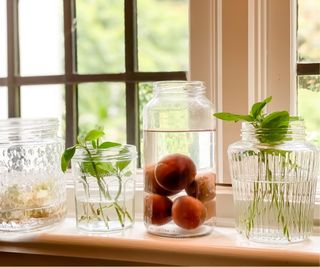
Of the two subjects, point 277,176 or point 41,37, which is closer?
point 277,176

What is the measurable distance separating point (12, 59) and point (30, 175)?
0.35 meters

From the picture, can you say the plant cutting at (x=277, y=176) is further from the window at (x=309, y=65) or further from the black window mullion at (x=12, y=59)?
the black window mullion at (x=12, y=59)

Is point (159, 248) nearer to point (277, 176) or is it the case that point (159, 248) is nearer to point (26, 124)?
point (277, 176)

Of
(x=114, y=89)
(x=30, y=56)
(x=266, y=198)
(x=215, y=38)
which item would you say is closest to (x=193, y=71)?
(x=215, y=38)

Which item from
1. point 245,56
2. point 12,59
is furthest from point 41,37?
point 245,56

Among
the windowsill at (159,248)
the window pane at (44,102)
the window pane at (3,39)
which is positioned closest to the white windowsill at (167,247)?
the windowsill at (159,248)

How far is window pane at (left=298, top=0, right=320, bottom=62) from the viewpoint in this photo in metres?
1.00

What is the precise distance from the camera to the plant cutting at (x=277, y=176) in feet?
2.76

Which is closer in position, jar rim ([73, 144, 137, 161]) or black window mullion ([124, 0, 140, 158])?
jar rim ([73, 144, 137, 161])

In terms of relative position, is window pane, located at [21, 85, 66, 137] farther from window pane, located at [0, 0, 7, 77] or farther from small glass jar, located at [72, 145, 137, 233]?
small glass jar, located at [72, 145, 137, 233]

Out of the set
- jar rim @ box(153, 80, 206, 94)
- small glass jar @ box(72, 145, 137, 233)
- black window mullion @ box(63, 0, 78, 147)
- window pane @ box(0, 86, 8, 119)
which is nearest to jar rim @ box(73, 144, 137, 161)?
small glass jar @ box(72, 145, 137, 233)

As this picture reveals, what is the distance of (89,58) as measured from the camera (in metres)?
1.18

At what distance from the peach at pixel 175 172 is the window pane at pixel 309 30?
33 cm

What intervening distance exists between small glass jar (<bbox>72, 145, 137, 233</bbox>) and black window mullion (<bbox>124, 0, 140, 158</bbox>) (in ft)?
0.56
